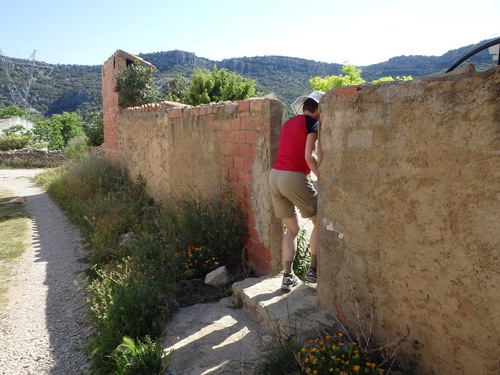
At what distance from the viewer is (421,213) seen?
2.00m

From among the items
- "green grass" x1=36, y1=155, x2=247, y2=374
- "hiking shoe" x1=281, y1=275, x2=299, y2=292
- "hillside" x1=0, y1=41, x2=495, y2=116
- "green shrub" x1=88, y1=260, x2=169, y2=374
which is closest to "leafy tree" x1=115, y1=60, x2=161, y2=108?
"green grass" x1=36, y1=155, x2=247, y2=374

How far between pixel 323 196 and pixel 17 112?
45.2 m

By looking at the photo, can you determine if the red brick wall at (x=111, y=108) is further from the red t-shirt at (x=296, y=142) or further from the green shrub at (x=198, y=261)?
the red t-shirt at (x=296, y=142)

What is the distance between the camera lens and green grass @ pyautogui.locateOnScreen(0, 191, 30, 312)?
4.73 m

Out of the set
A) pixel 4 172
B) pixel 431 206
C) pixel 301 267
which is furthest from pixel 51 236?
pixel 4 172

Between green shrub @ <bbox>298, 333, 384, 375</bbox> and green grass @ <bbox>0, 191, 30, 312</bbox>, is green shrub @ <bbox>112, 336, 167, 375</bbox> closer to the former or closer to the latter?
green shrub @ <bbox>298, 333, 384, 375</bbox>

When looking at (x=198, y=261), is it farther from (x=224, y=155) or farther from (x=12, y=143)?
(x=12, y=143)

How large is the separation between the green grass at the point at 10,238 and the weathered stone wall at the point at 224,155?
93.1 inches

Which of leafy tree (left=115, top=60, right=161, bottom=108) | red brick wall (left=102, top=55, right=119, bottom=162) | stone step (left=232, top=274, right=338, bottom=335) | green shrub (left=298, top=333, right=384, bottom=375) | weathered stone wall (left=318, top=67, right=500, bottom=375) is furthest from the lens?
red brick wall (left=102, top=55, right=119, bottom=162)

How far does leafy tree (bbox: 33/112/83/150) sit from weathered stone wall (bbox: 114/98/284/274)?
67.7 ft

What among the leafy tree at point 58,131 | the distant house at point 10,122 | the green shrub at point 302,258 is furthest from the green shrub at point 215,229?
the distant house at point 10,122

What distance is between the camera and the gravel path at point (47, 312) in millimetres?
3051

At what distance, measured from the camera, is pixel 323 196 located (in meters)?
2.70

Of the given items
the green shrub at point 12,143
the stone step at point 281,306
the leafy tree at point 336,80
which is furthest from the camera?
the leafy tree at point 336,80
